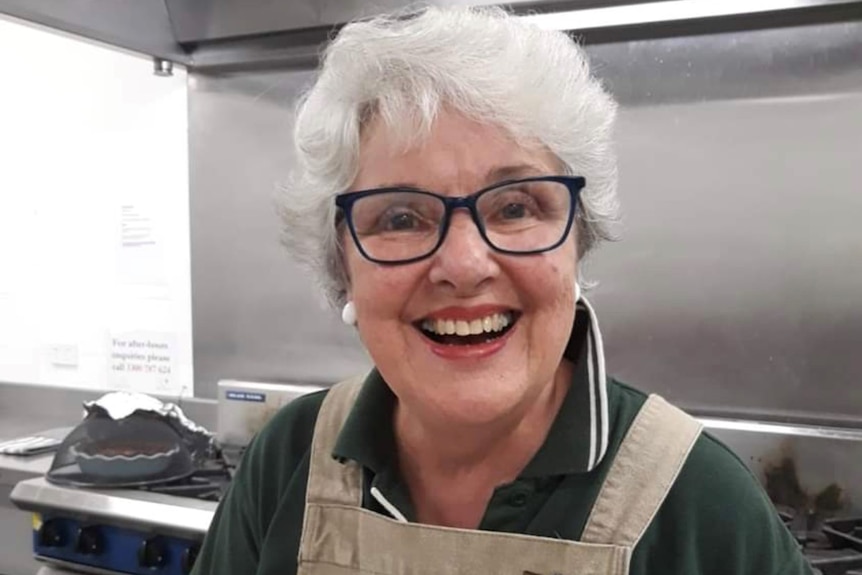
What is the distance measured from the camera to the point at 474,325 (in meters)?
0.76

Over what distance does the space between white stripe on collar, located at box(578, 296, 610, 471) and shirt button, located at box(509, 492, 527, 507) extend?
68 mm

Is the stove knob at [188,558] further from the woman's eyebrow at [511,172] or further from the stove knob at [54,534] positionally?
the woman's eyebrow at [511,172]

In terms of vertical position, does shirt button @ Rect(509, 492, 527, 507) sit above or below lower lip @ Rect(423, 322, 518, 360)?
below

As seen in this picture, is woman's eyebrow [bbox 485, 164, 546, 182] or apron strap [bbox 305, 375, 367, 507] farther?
apron strap [bbox 305, 375, 367, 507]

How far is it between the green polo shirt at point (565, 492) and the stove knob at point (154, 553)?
20.3 inches

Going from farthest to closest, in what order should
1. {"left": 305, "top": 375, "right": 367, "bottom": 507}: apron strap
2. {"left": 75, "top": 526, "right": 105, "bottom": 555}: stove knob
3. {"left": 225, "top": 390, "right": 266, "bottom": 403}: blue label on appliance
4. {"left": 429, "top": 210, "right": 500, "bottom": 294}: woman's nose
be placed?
{"left": 225, "top": 390, "right": 266, "bottom": 403}: blue label on appliance < {"left": 75, "top": 526, "right": 105, "bottom": 555}: stove knob < {"left": 305, "top": 375, "right": 367, "bottom": 507}: apron strap < {"left": 429, "top": 210, "right": 500, "bottom": 294}: woman's nose

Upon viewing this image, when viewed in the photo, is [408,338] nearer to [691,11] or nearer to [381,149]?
[381,149]

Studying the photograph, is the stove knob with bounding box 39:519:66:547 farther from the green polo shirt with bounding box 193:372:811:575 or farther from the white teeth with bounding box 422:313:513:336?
the white teeth with bounding box 422:313:513:336

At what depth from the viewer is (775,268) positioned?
1.48 meters

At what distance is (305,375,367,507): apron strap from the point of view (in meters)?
0.88

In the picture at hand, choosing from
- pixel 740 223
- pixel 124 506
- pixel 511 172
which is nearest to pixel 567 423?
pixel 511 172

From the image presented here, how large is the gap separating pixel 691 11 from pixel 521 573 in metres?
1.04

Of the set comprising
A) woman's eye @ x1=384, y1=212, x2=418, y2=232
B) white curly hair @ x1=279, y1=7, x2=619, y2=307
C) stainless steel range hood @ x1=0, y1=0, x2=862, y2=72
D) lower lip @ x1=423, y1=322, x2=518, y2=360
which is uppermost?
stainless steel range hood @ x1=0, y1=0, x2=862, y2=72

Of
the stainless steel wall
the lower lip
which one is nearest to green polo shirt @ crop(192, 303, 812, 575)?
the lower lip
